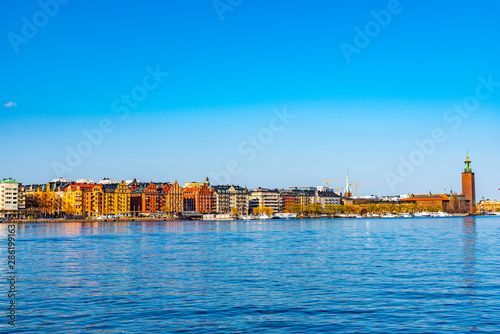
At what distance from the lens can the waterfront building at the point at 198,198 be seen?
179 meters


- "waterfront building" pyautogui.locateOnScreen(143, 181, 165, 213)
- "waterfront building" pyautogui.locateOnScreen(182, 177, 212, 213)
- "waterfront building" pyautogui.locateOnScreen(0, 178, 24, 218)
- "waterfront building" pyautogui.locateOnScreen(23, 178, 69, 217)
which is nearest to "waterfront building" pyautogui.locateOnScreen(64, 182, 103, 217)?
"waterfront building" pyautogui.locateOnScreen(23, 178, 69, 217)

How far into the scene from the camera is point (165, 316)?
57.5 ft

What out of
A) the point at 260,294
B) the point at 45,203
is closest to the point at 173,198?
the point at 45,203

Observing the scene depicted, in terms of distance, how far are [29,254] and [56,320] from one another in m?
22.4

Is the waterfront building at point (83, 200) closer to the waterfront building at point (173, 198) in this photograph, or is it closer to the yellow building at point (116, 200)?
the yellow building at point (116, 200)

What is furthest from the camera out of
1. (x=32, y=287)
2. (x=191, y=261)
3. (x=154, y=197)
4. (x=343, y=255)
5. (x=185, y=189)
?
(x=185, y=189)

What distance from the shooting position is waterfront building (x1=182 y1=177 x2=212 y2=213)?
17875 centimetres

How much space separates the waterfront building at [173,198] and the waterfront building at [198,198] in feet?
14.7

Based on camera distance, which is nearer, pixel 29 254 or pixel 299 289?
pixel 299 289

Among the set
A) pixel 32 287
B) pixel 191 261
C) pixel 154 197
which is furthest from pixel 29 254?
pixel 154 197

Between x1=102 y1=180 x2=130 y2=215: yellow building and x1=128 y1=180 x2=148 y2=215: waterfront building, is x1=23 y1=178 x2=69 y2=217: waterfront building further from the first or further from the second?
x1=128 y1=180 x2=148 y2=215: waterfront building

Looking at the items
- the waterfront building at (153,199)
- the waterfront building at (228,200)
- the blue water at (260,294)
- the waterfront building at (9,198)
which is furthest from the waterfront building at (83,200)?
the blue water at (260,294)

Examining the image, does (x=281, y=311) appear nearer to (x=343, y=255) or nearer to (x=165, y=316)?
(x=165, y=316)

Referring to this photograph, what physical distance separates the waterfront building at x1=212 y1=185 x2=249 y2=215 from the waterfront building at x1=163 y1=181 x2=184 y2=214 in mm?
13080
